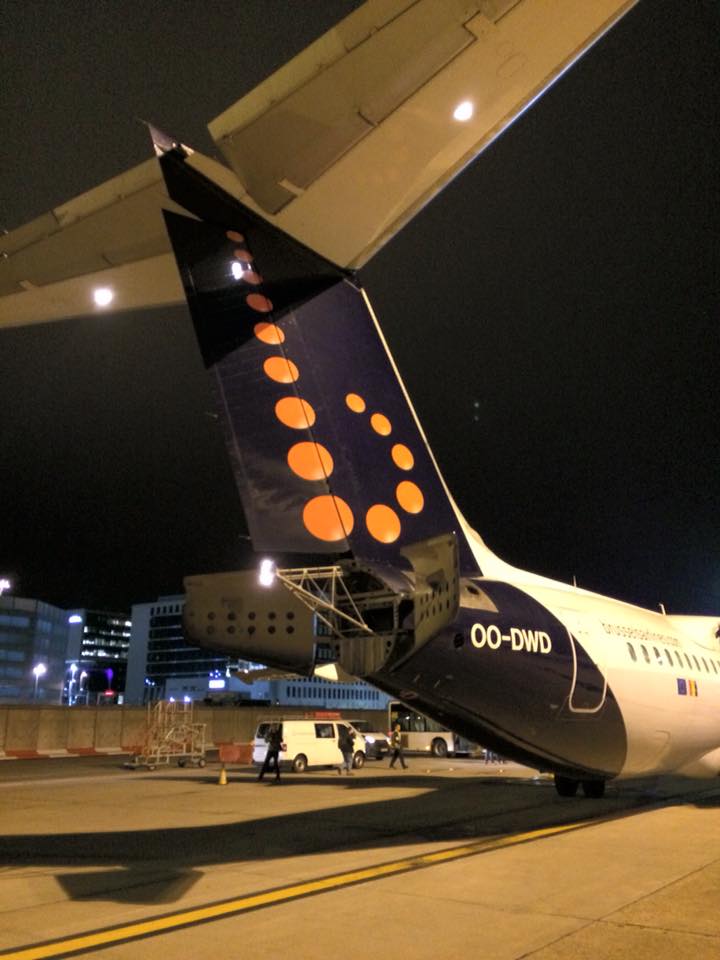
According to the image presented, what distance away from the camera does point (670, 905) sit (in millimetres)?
6797

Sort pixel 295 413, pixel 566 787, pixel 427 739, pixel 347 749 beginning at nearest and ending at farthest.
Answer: pixel 295 413 → pixel 566 787 → pixel 347 749 → pixel 427 739

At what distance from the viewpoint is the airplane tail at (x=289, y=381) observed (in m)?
7.20

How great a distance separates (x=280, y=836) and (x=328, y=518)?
17.0ft

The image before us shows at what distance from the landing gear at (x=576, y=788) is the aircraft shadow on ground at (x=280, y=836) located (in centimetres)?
27

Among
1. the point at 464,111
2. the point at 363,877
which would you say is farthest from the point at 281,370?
the point at 363,877

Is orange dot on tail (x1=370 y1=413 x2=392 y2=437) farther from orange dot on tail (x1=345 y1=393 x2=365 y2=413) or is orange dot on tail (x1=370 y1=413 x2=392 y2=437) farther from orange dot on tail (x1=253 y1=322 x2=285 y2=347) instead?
orange dot on tail (x1=253 y1=322 x2=285 y2=347)

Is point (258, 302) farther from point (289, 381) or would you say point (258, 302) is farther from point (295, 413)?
point (295, 413)

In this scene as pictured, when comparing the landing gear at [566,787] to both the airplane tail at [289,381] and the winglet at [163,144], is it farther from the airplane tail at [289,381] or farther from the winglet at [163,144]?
the winglet at [163,144]

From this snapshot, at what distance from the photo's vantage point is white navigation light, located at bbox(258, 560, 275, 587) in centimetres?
736

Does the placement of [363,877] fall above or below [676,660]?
below

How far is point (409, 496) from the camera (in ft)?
29.0

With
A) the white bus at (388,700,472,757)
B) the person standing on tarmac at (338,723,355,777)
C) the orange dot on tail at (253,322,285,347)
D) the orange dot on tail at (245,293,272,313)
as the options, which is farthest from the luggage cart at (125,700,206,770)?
the orange dot on tail at (245,293,272,313)

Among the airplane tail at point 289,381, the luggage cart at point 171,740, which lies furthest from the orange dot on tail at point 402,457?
the luggage cart at point 171,740

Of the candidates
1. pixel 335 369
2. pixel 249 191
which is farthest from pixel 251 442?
pixel 249 191
